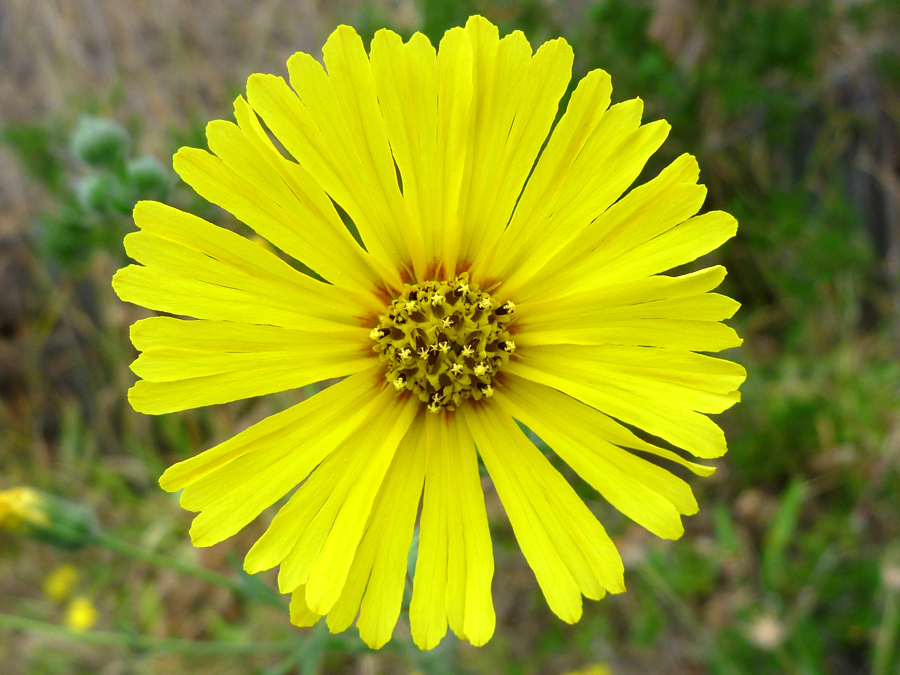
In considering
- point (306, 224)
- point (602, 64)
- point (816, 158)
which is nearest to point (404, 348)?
point (306, 224)

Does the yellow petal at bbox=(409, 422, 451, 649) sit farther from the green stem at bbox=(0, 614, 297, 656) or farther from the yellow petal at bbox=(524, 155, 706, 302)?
the green stem at bbox=(0, 614, 297, 656)

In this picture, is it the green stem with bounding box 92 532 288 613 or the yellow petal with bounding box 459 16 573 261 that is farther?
the green stem with bounding box 92 532 288 613

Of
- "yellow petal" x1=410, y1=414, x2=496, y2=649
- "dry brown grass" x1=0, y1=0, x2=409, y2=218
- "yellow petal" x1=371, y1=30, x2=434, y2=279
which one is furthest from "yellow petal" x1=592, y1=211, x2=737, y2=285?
"dry brown grass" x1=0, y1=0, x2=409, y2=218

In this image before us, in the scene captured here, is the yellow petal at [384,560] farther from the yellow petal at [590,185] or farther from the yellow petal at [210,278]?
the yellow petal at [590,185]

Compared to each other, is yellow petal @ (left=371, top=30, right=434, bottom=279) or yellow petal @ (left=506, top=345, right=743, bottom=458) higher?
yellow petal @ (left=371, top=30, right=434, bottom=279)

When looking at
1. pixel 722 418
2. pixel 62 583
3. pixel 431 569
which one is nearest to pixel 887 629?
pixel 722 418

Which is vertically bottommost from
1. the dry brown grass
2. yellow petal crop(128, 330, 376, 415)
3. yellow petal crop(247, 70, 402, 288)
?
yellow petal crop(128, 330, 376, 415)

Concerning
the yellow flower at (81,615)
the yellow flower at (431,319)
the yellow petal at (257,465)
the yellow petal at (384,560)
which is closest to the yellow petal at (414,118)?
the yellow flower at (431,319)

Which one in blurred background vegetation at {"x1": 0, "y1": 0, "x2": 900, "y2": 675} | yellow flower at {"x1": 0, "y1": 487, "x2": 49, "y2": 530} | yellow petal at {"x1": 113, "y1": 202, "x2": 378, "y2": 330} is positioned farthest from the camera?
blurred background vegetation at {"x1": 0, "y1": 0, "x2": 900, "y2": 675}

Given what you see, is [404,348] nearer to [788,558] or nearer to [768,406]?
Result: [768,406]
